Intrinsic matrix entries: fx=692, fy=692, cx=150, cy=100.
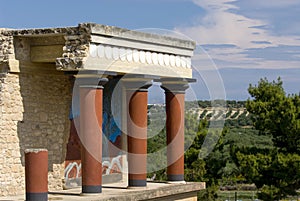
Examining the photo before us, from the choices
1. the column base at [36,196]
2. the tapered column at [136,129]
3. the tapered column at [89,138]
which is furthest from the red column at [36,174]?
the tapered column at [136,129]

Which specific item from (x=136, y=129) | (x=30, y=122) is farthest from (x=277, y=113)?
(x=30, y=122)

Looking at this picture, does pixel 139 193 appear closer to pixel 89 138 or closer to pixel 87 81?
pixel 89 138

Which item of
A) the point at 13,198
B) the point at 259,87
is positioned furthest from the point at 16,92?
the point at 259,87

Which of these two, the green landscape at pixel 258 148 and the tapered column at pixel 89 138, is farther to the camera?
the green landscape at pixel 258 148

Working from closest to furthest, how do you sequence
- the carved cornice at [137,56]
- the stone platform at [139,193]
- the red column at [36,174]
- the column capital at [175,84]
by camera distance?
1. the red column at [36,174]
2. the stone platform at [139,193]
3. the carved cornice at [137,56]
4. the column capital at [175,84]

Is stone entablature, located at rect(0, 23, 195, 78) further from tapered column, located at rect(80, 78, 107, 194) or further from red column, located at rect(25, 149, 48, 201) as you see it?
red column, located at rect(25, 149, 48, 201)

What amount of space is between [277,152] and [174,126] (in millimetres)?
8938

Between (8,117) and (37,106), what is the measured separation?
931 millimetres

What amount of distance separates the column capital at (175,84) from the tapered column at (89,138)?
345cm

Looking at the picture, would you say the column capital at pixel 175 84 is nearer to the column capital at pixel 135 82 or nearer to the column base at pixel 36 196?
the column capital at pixel 135 82

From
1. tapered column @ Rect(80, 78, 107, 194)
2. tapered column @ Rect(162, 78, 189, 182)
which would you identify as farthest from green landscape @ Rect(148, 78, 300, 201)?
tapered column @ Rect(80, 78, 107, 194)

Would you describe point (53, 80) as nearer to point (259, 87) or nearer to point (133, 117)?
point (133, 117)

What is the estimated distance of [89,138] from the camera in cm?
1296

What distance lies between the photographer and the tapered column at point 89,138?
13.0m
